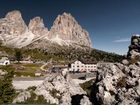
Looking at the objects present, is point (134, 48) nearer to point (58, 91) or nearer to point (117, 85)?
point (117, 85)

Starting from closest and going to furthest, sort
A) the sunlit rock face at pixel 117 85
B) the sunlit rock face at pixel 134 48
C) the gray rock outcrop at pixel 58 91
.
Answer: the sunlit rock face at pixel 117 85
the sunlit rock face at pixel 134 48
the gray rock outcrop at pixel 58 91

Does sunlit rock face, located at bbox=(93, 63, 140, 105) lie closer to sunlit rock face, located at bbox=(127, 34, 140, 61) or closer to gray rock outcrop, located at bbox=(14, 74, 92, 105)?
sunlit rock face, located at bbox=(127, 34, 140, 61)

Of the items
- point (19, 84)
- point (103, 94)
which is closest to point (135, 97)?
point (103, 94)

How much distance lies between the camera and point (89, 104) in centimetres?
6575

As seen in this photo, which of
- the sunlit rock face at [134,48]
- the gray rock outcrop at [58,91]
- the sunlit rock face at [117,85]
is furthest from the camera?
the gray rock outcrop at [58,91]

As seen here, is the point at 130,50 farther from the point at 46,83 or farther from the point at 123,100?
the point at 46,83

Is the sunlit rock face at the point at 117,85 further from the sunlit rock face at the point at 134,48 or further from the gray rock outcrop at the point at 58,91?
the gray rock outcrop at the point at 58,91

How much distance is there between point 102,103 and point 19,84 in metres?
52.7

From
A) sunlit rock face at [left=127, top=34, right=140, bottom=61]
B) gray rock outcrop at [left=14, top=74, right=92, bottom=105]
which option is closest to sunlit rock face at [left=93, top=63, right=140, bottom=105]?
sunlit rock face at [left=127, top=34, right=140, bottom=61]

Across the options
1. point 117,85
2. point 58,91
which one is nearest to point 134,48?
point 117,85

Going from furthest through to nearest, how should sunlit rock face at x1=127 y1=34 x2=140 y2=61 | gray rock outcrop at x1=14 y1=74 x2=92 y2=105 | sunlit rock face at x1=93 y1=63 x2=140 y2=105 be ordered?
gray rock outcrop at x1=14 y1=74 x2=92 y2=105
sunlit rock face at x1=127 y1=34 x2=140 y2=61
sunlit rock face at x1=93 y1=63 x2=140 y2=105

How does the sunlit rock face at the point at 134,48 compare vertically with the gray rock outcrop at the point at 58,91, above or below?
above

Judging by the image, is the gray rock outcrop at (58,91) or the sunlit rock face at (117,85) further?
the gray rock outcrop at (58,91)

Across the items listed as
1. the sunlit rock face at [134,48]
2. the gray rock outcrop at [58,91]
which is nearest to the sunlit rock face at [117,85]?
the sunlit rock face at [134,48]
